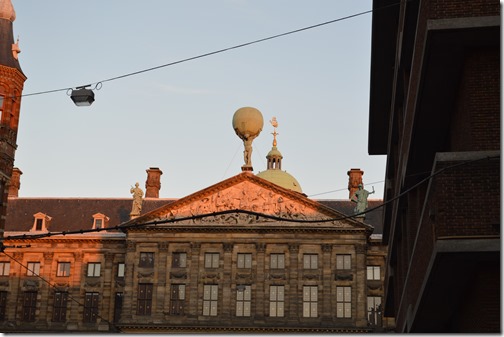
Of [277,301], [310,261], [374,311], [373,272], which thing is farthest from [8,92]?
[374,311]

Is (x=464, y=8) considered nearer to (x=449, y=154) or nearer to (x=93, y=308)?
(x=449, y=154)

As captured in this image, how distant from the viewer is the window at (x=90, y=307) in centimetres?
5641

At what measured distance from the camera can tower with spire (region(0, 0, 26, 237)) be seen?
4559 centimetres

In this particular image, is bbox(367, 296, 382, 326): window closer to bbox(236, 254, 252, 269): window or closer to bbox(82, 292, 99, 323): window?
bbox(236, 254, 252, 269): window

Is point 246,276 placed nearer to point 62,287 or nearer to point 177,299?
point 177,299

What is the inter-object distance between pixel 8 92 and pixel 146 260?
42.1 ft

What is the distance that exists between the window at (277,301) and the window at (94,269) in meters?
10.8

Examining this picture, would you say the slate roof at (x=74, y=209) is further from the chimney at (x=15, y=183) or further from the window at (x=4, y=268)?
the chimney at (x=15, y=183)

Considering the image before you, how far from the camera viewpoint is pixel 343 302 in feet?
177

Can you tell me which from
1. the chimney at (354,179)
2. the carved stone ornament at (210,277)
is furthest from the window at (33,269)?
the chimney at (354,179)

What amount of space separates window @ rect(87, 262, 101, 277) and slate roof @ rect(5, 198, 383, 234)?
3537 mm

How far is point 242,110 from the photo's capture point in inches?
2333

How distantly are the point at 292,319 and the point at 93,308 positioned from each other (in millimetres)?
11950

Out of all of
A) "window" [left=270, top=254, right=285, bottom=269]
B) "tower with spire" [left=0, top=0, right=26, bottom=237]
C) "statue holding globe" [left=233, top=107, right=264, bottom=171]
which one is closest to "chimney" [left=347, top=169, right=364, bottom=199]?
"statue holding globe" [left=233, top=107, right=264, bottom=171]
